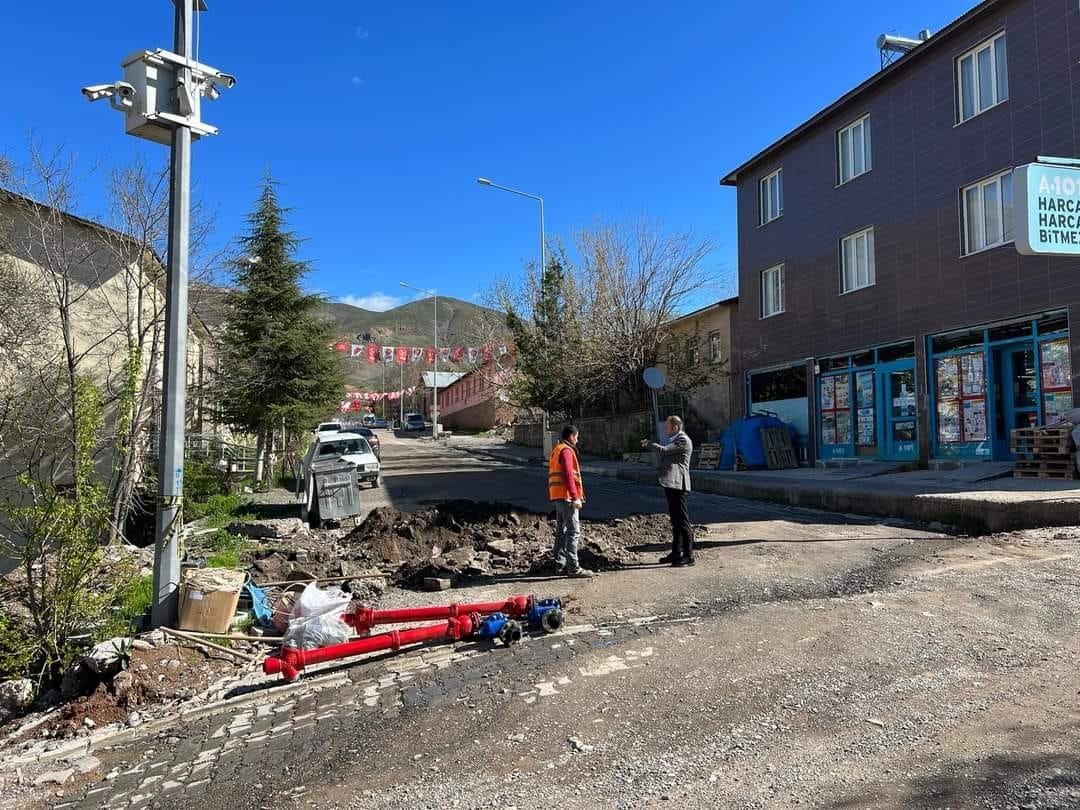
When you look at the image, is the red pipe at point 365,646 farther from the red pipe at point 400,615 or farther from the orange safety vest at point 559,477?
the orange safety vest at point 559,477

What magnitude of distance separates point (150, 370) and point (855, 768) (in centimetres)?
1088

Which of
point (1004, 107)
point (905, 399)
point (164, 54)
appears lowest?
point (905, 399)

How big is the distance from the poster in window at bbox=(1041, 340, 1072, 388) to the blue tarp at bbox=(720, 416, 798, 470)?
716cm

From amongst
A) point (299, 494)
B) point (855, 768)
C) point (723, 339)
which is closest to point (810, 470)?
point (723, 339)

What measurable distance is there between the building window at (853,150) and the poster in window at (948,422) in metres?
6.35

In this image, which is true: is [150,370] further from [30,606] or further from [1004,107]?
[1004,107]

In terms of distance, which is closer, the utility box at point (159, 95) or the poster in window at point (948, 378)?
the utility box at point (159, 95)

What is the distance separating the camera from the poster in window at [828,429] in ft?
64.8

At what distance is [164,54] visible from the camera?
613 cm

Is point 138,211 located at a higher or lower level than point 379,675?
higher

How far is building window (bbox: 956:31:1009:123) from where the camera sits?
15.2 metres

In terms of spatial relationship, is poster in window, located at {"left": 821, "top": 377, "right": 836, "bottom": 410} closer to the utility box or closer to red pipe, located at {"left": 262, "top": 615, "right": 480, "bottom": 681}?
red pipe, located at {"left": 262, "top": 615, "right": 480, "bottom": 681}

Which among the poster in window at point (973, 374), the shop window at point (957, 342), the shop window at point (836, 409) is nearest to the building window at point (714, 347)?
the shop window at point (836, 409)

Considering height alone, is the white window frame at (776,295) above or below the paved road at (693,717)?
above
